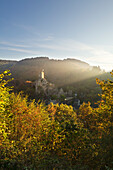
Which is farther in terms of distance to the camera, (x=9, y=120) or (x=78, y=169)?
(x=9, y=120)

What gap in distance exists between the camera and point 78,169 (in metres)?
4.20

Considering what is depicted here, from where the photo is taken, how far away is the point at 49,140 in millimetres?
5031

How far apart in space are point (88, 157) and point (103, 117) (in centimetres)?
197

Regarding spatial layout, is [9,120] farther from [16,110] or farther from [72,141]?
[72,141]

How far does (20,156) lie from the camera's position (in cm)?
418

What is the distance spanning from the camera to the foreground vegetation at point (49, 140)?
4.24 m

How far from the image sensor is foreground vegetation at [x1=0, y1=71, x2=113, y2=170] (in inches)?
167

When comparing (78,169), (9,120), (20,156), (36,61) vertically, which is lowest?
(78,169)

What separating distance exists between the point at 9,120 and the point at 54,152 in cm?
234

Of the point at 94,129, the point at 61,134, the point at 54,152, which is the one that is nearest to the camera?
the point at 54,152

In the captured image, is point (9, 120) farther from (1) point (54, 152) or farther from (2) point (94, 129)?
(2) point (94, 129)

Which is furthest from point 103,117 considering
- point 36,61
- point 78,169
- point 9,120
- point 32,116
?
point 36,61

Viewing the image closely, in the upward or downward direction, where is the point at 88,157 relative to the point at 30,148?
downward

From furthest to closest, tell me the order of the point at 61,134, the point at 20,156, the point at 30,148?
the point at 61,134
the point at 30,148
the point at 20,156
